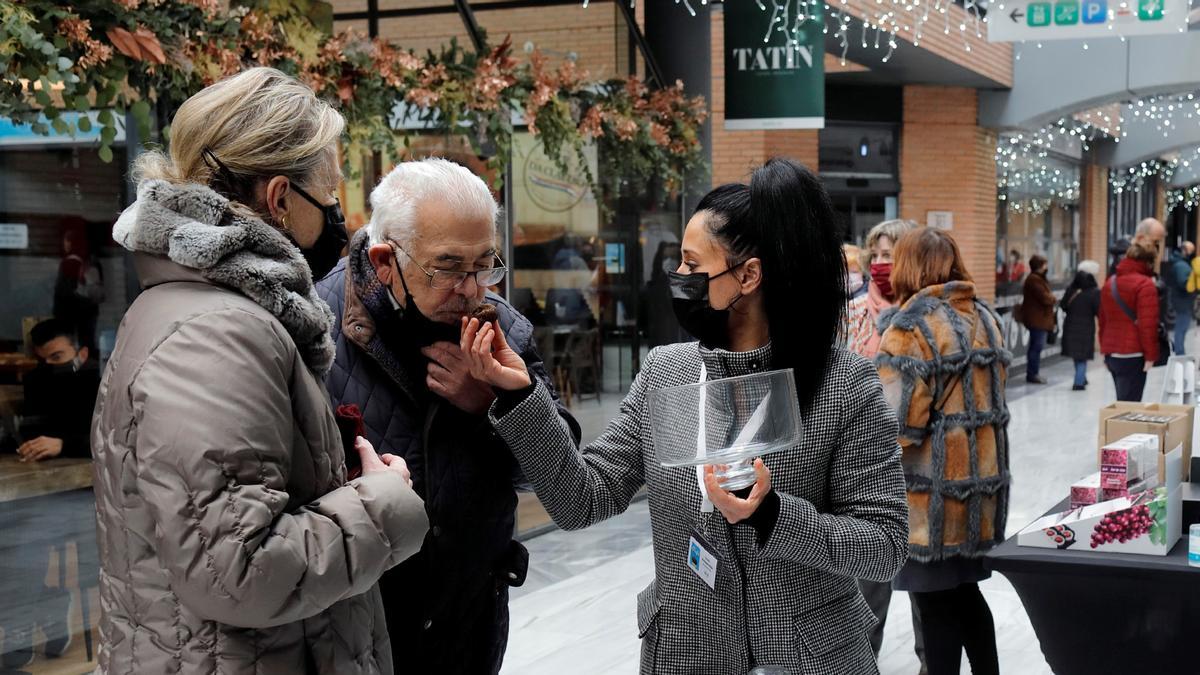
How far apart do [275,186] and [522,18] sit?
5.84m

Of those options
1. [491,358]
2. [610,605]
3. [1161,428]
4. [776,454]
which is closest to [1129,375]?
[610,605]

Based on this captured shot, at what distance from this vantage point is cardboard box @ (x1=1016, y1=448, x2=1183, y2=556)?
2947 millimetres

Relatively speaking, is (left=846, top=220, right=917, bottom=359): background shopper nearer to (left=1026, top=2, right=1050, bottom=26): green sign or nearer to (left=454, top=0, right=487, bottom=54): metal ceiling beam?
(left=454, top=0, right=487, bottom=54): metal ceiling beam

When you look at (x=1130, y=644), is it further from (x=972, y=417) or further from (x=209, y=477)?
(x=209, y=477)

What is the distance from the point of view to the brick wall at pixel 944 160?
1614 centimetres

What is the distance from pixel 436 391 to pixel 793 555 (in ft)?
2.34

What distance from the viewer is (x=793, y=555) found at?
205 centimetres

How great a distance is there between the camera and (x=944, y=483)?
4.03 m

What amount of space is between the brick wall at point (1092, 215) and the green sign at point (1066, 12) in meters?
16.9

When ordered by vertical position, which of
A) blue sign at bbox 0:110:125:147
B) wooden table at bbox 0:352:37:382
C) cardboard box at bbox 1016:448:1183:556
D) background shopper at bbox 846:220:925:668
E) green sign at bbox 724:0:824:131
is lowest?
cardboard box at bbox 1016:448:1183:556

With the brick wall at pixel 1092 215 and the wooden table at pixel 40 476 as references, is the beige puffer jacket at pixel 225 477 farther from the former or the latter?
the brick wall at pixel 1092 215

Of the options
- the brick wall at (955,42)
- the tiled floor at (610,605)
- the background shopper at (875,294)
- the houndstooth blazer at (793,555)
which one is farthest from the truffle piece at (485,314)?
the brick wall at (955,42)

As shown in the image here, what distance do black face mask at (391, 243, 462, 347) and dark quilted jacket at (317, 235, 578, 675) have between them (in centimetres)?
4

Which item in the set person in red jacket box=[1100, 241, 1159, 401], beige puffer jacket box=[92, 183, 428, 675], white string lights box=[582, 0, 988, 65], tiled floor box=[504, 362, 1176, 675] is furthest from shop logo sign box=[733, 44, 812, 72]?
beige puffer jacket box=[92, 183, 428, 675]
